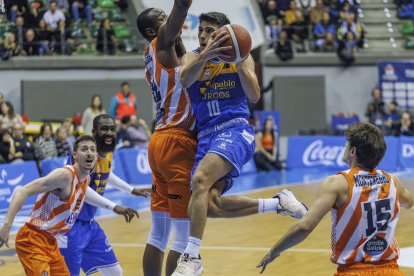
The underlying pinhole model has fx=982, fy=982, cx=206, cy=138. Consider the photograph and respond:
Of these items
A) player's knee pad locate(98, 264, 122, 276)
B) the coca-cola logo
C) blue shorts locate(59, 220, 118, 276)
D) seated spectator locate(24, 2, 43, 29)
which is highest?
seated spectator locate(24, 2, 43, 29)

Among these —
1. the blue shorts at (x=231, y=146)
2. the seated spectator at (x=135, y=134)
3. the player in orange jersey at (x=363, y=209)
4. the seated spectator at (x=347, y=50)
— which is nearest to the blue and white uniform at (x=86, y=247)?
the blue shorts at (x=231, y=146)

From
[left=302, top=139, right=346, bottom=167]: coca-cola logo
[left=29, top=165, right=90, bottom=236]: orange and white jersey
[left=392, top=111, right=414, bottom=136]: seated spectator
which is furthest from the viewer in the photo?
[left=392, top=111, right=414, bottom=136]: seated spectator

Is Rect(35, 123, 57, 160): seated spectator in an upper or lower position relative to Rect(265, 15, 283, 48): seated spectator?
lower

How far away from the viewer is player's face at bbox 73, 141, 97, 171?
8.39 m

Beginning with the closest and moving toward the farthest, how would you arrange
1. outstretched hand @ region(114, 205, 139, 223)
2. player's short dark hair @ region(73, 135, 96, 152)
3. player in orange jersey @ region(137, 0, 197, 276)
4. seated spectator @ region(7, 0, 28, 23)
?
player in orange jersey @ region(137, 0, 197, 276), player's short dark hair @ region(73, 135, 96, 152), outstretched hand @ region(114, 205, 139, 223), seated spectator @ region(7, 0, 28, 23)

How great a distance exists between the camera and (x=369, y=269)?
6.34 meters

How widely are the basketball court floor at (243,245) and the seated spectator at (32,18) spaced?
599 centimetres

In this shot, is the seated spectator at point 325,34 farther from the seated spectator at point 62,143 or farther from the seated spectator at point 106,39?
the seated spectator at point 62,143

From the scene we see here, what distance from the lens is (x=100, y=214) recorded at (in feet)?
53.9

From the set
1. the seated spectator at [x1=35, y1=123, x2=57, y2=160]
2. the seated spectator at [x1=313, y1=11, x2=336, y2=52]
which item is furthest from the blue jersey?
the seated spectator at [x1=313, y1=11, x2=336, y2=52]

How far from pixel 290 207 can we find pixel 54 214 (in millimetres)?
2018

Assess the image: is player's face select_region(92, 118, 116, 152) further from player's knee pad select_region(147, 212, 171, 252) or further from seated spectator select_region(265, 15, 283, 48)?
seated spectator select_region(265, 15, 283, 48)

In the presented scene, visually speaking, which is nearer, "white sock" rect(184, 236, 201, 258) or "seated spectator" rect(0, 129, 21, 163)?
"white sock" rect(184, 236, 201, 258)

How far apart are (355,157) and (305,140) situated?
1648 cm
